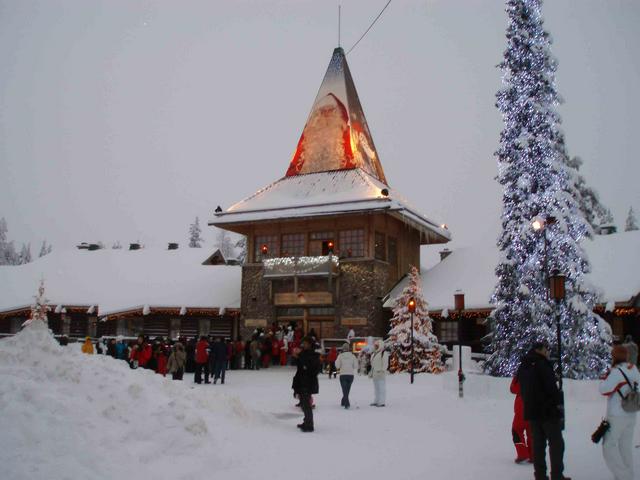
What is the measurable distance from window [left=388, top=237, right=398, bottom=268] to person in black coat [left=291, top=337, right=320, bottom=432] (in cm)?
2058

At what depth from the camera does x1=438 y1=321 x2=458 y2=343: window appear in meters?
30.2

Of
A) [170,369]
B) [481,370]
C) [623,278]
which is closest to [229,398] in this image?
[170,369]

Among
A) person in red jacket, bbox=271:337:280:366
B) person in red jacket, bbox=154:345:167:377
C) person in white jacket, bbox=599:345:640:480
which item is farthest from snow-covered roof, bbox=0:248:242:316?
person in white jacket, bbox=599:345:640:480

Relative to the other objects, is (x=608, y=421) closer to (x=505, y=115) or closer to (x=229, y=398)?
(x=229, y=398)

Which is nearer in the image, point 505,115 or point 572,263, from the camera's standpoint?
point 572,263

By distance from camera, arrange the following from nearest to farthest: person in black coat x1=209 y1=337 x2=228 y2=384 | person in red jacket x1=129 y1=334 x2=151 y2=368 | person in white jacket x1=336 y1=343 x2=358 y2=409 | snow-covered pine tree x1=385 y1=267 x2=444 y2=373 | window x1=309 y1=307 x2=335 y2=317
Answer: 1. person in white jacket x1=336 y1=343 x2=358 y2=409
2. person in black coat x1=209 y1=337 x2=228 y2=384
3. person in red jacket x1=129 y1=334 x2=151 y2=368
4. snow-covered pine tree x1=385 y1=267 x2=444 y2=373
5. window x1=309 y1=307 x2=335 y2=317

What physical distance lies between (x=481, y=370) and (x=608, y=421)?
52.9 ft

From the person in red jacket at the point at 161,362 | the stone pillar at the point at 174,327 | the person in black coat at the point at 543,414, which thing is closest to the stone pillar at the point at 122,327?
the stone pillar at the point at 174,327

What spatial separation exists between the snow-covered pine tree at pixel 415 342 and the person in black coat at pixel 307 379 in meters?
11.5

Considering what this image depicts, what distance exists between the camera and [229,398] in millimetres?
11336

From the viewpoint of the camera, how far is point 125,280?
1532 inches

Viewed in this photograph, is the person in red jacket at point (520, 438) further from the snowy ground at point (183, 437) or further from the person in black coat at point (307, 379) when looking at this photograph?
the person in black coat at point (307, 379)

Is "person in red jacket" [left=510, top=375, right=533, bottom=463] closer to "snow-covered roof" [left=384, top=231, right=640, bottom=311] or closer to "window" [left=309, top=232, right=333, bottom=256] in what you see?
"snow-covered roof" [left=384, top=231, right=640, bottom=311]

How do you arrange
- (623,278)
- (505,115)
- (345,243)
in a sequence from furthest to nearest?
(345,243) → (623,278) → (505,115)
